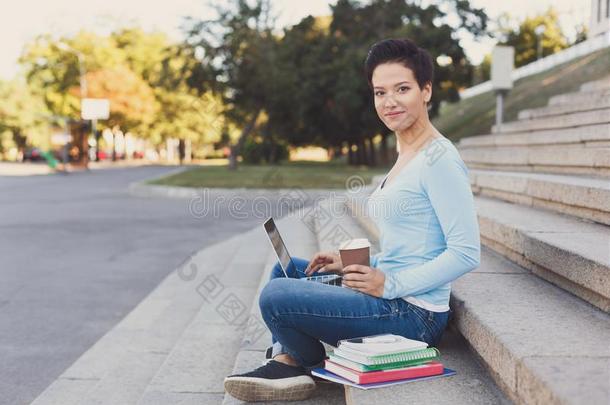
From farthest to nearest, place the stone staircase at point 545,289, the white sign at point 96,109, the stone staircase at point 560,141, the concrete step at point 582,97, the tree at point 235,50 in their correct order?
the white sign at point 96,109, the tree at point 235,50, the concrete step at point 582,97, the stone staircase at point 560,141, the stone staircase at point 545,289

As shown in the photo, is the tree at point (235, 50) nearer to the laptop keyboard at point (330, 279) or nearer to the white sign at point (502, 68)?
the white sign at point (502, 68)

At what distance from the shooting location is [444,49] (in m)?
31.0

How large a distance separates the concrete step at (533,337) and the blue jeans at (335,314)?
0.83 ft

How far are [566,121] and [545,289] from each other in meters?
5.24

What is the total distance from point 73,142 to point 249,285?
5493 centimetres

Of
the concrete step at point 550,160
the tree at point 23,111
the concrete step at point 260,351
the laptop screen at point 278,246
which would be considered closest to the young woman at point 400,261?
the concrete step at point 260,351

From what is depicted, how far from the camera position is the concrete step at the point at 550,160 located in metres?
5.35

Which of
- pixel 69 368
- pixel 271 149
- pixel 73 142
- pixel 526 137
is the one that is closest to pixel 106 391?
pixel 69 368

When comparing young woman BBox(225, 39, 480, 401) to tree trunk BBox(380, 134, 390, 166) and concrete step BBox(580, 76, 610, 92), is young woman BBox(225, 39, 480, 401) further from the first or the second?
tree trunk BBox(380, 134, 390, 166)

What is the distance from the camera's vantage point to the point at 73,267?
750 centimetres

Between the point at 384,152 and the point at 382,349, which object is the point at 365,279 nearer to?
the point at 382,349

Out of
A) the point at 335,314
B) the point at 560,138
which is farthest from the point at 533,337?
the point at 560,138

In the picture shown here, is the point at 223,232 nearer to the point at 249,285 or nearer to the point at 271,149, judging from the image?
the point at 249,285

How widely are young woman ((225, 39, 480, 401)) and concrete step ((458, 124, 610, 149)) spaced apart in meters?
4.22
